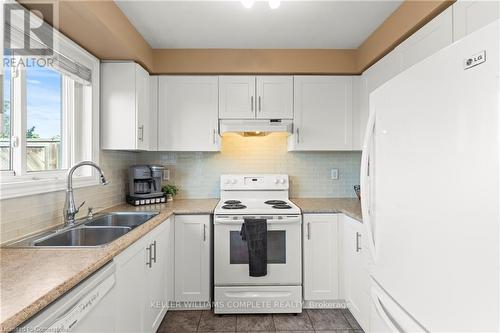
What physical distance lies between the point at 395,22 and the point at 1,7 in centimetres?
237

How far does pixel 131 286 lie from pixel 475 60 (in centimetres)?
180

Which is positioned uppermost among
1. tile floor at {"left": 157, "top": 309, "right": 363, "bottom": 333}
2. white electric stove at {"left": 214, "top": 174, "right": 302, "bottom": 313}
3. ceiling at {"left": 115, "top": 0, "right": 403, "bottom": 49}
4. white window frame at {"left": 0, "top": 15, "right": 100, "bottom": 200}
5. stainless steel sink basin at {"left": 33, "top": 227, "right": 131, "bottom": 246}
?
ceiling at {"left": 115, "top": 0, "right": 403, "bottom": 49}

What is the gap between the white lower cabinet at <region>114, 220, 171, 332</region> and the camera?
4.90ft

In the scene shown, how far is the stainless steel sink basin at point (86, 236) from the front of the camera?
1695 millimetres

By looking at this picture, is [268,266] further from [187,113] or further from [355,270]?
[187,113]

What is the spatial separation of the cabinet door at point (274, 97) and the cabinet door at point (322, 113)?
3.1 inches

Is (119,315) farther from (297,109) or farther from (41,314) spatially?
(297,109)

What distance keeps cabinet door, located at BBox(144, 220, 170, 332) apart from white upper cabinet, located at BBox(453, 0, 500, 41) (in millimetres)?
2164

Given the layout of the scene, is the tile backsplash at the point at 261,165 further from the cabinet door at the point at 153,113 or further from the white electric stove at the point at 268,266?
the white electric stove at the point at 268,266

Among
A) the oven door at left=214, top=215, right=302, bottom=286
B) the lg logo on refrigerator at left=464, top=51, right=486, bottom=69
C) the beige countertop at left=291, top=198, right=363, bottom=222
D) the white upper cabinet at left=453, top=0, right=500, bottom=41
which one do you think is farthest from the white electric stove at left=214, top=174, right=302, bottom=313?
the lg logo on refrigerator at left=464, top=51, right=486, bottom=69

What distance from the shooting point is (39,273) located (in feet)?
3.53

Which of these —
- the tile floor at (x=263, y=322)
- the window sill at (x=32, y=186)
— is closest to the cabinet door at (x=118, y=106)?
the window sill at (x=32, y=186)

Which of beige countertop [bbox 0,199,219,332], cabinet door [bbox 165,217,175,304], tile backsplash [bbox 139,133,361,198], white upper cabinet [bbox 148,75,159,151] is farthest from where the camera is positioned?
tile backsplash [bbox 139,133,361,198]

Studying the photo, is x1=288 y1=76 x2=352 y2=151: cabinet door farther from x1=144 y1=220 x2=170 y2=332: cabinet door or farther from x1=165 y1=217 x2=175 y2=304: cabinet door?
x1=144 y1=220 x2=170 y2=332: cabinet door
